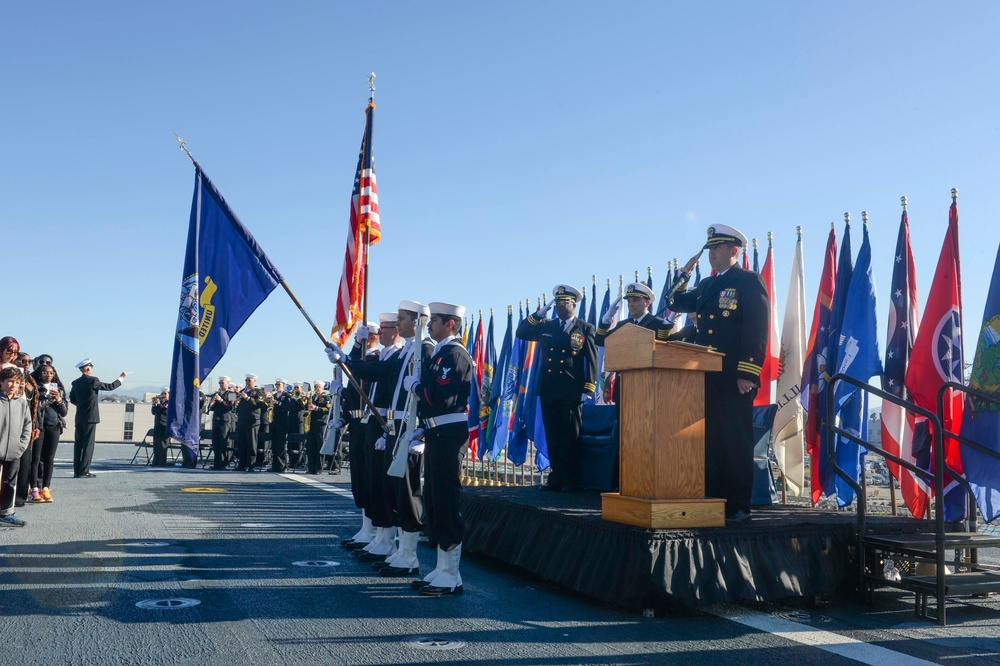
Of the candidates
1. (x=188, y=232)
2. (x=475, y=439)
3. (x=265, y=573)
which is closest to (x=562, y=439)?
(x=265, y=573)

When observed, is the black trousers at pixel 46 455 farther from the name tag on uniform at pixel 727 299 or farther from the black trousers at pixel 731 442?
the name tag on uniform at pixel 727 299

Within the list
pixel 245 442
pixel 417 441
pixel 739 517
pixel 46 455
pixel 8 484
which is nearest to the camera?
pixel 739 517

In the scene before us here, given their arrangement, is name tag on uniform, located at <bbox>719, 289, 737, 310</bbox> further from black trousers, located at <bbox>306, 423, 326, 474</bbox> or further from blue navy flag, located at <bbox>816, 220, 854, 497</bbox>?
black trousers, located at <bbox>306, 423, 326, 474</bbox>

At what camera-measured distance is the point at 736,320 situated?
19.6 feet

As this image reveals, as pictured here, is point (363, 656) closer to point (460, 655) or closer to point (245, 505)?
point (460, 655)

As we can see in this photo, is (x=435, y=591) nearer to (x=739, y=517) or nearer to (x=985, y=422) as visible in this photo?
(x=739, y=517)

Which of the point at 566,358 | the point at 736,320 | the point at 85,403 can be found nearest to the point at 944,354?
the point at 736,320

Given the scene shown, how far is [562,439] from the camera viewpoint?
823cm

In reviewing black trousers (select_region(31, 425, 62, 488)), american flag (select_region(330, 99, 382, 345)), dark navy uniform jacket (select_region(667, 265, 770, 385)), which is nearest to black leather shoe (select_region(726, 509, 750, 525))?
dark navy uniform jacket (select_region(667, 265, 770, 385))

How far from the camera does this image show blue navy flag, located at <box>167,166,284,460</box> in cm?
694

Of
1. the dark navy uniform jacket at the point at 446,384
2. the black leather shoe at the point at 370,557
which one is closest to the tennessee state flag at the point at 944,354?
the dark navy uniform jacket at the point at 446,384

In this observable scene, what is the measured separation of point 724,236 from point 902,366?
3.02 m

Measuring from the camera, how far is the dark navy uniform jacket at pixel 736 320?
18.9 ft

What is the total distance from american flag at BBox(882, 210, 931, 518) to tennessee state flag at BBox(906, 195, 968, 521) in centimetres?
22
